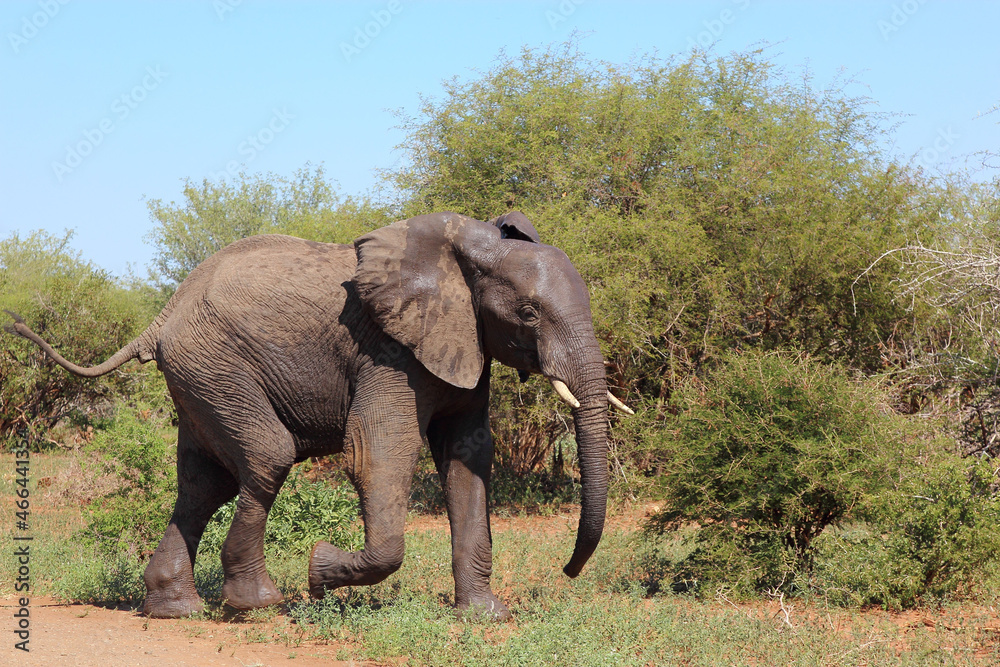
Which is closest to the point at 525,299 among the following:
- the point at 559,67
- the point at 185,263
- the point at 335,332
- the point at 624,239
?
the point at 335,332

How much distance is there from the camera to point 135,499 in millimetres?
10172

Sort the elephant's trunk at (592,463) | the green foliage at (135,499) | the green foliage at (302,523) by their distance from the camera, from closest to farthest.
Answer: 1. the elephant's trunk at (592,463)
2. the green foliage at (135,499)
3. the green foliage at (302,523)

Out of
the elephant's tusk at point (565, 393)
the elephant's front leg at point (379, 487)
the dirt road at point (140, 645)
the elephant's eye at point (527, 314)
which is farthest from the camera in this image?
the elephant's front leg at point (379, 487)

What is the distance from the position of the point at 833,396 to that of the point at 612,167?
7626 mm

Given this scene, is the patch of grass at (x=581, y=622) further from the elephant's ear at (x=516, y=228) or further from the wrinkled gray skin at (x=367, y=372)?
the elephant's ear at (x=516, y=228)

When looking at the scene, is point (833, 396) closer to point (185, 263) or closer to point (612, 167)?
point (612, 167)

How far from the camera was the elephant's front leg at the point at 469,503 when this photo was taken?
22.8ft

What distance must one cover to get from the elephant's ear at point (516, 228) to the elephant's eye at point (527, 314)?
2.15 ft

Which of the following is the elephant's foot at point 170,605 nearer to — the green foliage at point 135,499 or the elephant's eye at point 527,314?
the green foliage at point 135,499

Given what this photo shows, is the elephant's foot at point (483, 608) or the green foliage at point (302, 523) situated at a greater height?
the green foliage at point (302, 523)

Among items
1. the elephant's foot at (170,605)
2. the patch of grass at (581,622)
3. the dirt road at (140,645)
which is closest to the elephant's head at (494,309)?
the patch of grass at (581,622)

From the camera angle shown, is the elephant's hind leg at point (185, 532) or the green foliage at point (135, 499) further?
the green foliage at point (135, 499)

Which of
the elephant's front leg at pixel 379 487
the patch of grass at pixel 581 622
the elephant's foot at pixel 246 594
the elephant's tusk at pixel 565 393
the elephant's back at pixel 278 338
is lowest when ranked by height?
the patch of grass at pixel 581 622

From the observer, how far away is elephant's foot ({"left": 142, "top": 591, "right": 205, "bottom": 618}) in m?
7.26
